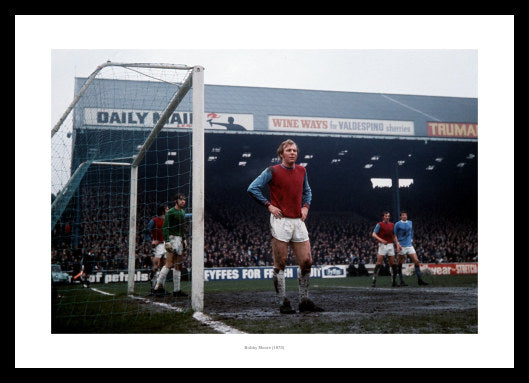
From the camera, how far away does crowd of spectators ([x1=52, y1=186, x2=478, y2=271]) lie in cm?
1702

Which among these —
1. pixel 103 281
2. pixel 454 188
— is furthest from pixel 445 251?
pixel 103 281

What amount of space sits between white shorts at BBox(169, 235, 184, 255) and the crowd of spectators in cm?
700

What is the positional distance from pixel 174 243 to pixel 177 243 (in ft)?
0.19

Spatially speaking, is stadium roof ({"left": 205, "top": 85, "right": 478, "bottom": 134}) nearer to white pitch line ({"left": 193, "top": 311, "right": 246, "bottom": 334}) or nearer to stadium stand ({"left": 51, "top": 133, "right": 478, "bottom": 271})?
stadium stand ({"left": 51, "top": 133, "right": 478, "bottom": 271})

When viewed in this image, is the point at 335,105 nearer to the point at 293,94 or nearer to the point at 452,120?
the point at 293,94

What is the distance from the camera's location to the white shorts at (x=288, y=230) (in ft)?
18.0

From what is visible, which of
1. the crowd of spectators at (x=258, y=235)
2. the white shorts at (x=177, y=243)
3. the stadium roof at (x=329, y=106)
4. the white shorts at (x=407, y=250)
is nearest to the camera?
the white shorts at (x=177, y=243)

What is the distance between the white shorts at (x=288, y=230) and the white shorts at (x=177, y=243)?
3.46m

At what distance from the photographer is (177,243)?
8.63m

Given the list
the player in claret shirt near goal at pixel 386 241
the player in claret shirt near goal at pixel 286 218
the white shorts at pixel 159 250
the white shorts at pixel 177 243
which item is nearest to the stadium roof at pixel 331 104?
the player in claret shirt near goal at pixel 386 241

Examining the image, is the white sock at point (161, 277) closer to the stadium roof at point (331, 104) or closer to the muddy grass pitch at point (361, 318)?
the muddy grass pitch at point (361, 318)

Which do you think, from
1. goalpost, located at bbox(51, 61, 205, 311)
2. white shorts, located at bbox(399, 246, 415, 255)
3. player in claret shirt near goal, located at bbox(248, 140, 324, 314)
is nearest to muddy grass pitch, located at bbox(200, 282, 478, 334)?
player in claret shirt near goal, located at bbox(248, 140, 324, 314)

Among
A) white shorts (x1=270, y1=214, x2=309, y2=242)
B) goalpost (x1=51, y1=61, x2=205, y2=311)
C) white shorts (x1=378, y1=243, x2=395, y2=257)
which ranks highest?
goalpost (x1=51, y1=61, x2=205, y2=311)

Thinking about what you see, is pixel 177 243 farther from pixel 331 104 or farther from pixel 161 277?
Result: pixel 331 104
